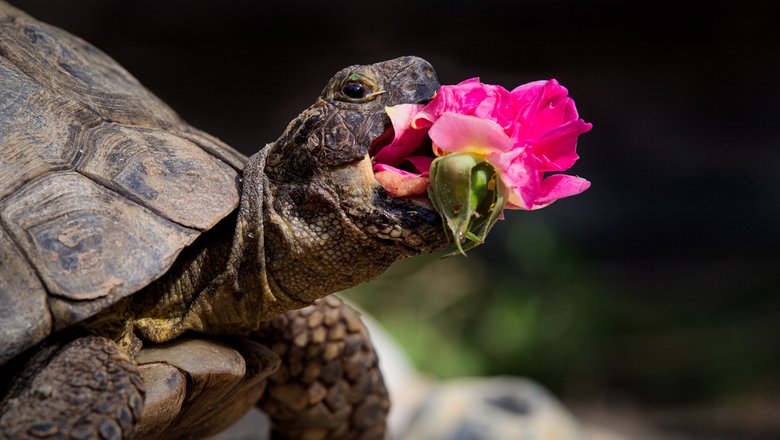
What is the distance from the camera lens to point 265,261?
6.54 feet

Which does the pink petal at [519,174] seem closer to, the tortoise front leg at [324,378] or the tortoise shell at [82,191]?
the tortoise shell at [82,191]

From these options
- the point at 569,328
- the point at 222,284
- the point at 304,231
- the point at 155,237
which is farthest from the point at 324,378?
the point at 569,328

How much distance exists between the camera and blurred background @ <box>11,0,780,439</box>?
6164mm

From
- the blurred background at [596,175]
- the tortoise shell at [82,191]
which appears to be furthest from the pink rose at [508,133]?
the blurred background at [596,175]

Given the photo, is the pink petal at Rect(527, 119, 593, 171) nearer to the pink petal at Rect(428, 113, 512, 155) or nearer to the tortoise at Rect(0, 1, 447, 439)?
the pink petal at Rect(428, 113, 512, 155)

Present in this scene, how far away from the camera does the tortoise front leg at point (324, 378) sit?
2613 millimetres

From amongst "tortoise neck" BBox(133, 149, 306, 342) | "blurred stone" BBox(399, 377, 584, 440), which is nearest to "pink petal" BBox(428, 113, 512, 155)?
"tortoise neck" BBox(133, 149, 306, 342)

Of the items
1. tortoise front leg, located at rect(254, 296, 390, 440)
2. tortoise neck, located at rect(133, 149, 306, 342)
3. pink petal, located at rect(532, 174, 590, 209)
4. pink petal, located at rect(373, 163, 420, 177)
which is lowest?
tortoise front leg, located at rect(254, 296, 390, 440)

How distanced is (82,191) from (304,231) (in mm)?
505

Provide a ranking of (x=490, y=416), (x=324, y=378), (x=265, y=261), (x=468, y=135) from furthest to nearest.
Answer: (x=490, y=416) → (x=324, y=378) → (x=265, y=261) → (x=468, y=135)

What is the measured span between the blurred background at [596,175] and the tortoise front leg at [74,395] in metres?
4.19

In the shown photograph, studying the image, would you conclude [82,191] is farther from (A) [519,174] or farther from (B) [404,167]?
(A) [519,174]

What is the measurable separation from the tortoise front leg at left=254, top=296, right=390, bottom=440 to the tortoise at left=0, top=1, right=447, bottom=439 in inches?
13.4

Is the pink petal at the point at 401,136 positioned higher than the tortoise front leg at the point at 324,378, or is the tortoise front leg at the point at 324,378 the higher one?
the pink petal at the point at 401,136
